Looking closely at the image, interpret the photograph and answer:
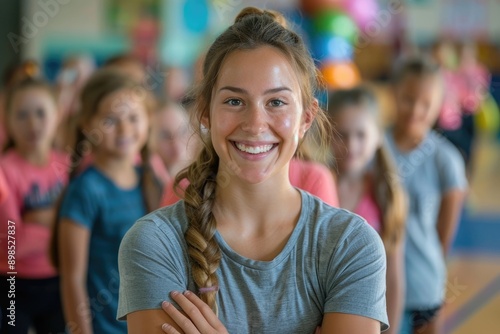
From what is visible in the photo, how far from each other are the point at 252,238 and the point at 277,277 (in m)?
0.10

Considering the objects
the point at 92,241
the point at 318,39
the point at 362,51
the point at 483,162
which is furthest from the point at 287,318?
the point at 362,51

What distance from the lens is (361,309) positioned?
1.25 meters

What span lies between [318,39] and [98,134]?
2858 mm

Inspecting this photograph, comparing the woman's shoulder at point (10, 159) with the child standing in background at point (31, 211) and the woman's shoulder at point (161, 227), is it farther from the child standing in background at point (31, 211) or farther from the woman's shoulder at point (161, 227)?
the woman's shoulder at point (161, 227)

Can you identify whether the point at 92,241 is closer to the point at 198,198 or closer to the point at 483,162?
the point at 198,198

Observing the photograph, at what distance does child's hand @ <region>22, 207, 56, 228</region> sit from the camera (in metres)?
2.79

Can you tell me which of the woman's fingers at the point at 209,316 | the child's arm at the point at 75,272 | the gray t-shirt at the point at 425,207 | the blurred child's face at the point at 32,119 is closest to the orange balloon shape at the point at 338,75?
the gray t-shirt at the point at 425,207

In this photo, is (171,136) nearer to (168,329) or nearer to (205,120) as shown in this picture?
(205,120)

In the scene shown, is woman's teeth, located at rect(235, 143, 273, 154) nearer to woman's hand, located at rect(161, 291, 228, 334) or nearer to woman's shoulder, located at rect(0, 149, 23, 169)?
woman's hand, located at rect(161, 291, 228, 334)

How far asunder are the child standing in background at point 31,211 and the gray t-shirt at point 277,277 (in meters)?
1.37

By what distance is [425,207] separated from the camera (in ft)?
9.02

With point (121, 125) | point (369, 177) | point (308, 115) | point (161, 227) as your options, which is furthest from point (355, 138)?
point (161, 227)

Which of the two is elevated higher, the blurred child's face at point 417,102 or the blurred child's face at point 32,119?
the blurred child's face at point 417,102

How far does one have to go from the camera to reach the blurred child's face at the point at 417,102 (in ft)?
9.63
